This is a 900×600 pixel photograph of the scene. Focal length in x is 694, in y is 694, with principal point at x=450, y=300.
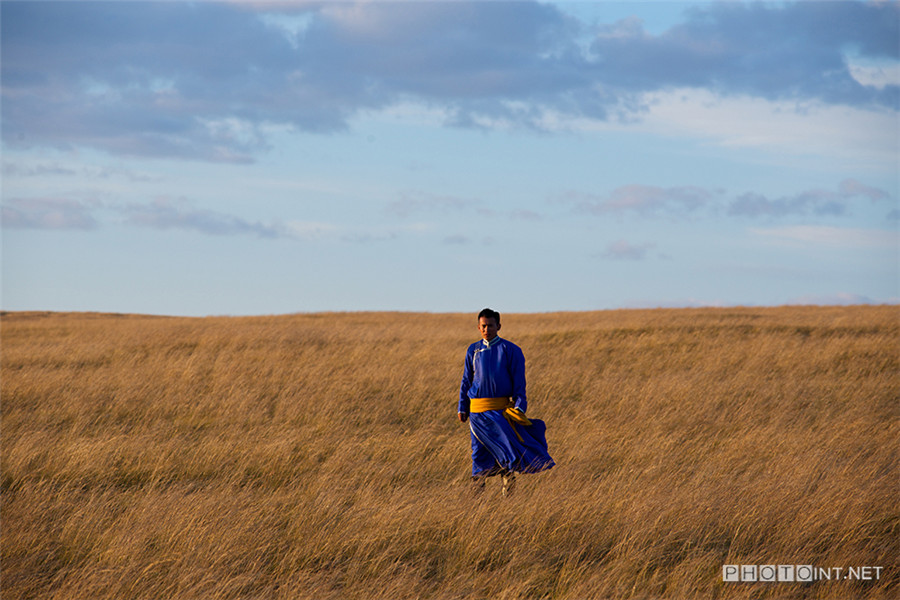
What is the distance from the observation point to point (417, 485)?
7895mm

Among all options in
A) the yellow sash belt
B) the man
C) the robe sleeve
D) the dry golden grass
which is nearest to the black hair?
the man

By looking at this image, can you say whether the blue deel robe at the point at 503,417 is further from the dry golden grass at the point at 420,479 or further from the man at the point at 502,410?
the dry golden grass at the point at 420,479

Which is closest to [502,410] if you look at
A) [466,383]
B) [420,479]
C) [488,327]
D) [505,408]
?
[505,408]

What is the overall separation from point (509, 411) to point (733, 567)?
94.8 inches

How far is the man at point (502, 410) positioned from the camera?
686cm

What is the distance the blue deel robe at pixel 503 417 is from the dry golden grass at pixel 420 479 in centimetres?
35

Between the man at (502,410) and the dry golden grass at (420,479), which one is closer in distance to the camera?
the dry golden grass at (420,479)

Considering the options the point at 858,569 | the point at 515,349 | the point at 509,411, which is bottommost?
the point at 858,569

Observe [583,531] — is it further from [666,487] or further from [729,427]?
[729,427]

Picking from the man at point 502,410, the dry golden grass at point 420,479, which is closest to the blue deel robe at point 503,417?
the man at point 502,410

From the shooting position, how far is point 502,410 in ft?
22.9

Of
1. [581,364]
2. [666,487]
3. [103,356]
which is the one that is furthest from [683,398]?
[103,356]

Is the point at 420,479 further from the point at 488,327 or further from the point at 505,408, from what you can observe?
the point at 488,327

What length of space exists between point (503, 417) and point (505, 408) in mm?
105
